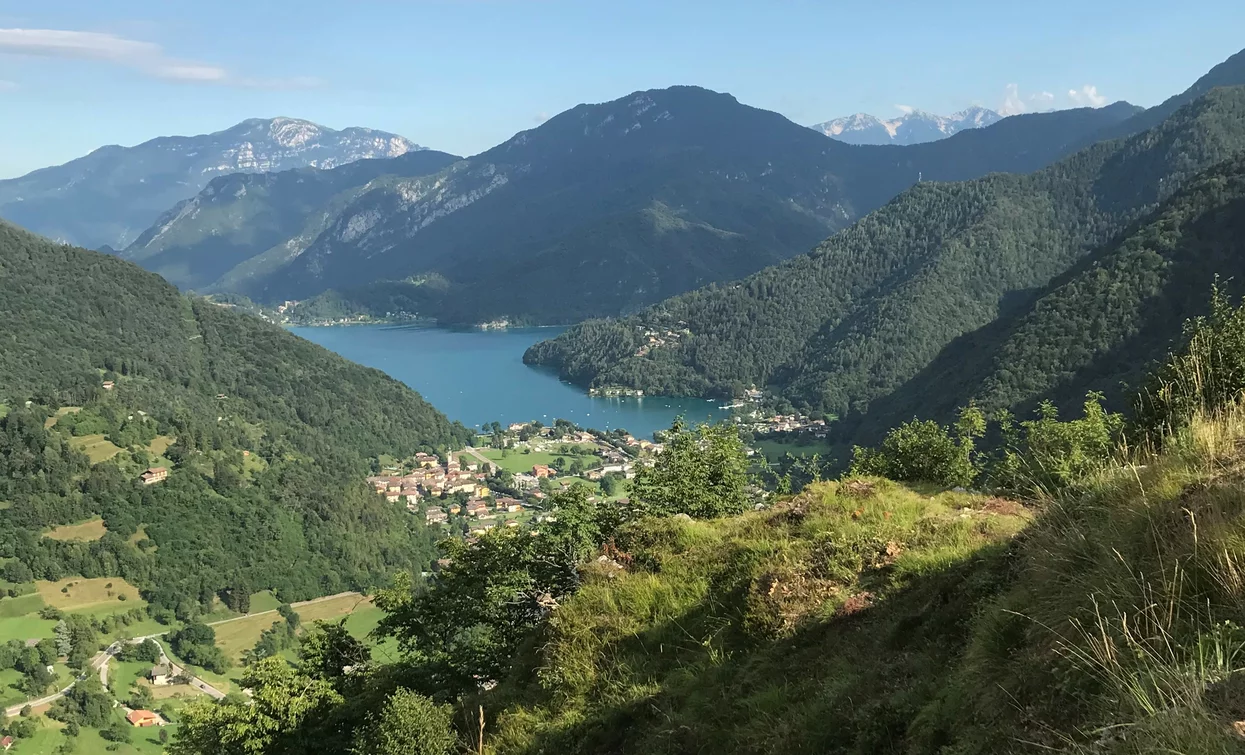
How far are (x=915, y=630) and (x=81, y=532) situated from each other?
304 feet

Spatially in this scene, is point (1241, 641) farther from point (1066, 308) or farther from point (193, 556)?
point (193, 556)

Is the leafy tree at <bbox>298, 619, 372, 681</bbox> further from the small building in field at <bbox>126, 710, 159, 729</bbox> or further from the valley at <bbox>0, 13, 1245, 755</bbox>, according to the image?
the small building in field at <bbox>126, 710, 159, 729</bbox>

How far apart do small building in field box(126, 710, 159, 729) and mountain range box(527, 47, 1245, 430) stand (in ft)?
249

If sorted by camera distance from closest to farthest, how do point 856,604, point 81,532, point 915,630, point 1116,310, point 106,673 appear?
point 915,630, point 856,604, point 106,673, point 1116,310, point 81,532

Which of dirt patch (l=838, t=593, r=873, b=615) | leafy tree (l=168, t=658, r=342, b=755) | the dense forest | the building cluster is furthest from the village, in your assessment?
dirt patch (l=838, t=593, r=873, b=615)

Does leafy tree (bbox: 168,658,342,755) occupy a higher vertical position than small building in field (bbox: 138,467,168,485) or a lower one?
higher

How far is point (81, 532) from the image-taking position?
258ft

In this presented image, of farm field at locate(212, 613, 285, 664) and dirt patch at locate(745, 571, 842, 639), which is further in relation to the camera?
farm field at locate(212, 613, 285, 664)

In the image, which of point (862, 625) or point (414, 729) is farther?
point (414, 729)

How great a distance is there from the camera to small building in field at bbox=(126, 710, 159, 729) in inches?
2042

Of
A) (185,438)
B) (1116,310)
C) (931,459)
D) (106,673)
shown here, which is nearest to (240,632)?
(106,673)

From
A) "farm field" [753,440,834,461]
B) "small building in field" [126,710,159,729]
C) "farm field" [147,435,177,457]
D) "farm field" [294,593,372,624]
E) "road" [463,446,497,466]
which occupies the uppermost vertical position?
"farm field" [147,435,177,457]

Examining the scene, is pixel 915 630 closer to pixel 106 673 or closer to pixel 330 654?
pixel 330 654

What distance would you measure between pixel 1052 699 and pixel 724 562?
5629 millimetres
